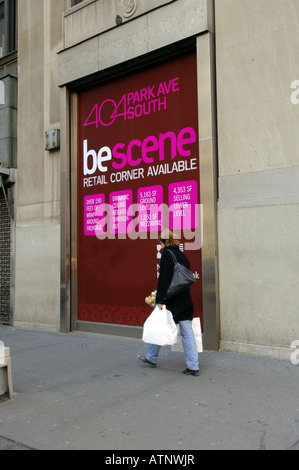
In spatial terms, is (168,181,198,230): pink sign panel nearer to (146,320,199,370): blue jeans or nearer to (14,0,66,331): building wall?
(146,320,199,370): blue jeans

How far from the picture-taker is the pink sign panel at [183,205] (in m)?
7.38

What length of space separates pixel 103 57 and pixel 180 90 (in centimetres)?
188

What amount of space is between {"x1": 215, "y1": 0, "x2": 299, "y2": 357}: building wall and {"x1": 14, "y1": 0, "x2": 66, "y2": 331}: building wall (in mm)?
3962

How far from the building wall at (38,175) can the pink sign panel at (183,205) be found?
9.30 ft

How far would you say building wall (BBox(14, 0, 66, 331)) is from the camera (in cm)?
947

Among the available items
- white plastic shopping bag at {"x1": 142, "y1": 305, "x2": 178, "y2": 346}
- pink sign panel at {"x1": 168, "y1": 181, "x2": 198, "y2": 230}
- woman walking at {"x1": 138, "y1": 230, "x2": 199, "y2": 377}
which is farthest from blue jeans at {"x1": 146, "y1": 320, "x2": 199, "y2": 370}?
pink sign panel at {"x1": 168, "y1": 181, "x2": 198, "y2": 230}

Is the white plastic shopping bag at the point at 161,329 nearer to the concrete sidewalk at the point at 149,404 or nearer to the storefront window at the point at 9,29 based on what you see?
the concrete sidewalk at the point at 149,404

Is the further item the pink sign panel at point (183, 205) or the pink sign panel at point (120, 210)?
the pink sign panel at point (120, 210)

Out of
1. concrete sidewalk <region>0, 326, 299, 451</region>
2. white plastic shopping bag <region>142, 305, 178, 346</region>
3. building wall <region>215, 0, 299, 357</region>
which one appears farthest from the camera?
building wall <region>215, 0, 299, 357</region>

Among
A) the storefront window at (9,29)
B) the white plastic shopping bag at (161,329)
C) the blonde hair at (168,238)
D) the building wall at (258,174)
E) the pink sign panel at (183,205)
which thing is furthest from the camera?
the storefront window at (9,29)

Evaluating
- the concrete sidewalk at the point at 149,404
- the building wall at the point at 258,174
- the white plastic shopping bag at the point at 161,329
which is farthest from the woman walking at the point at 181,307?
the building wall at the point at 258,174

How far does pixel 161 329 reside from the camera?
5.42 meters

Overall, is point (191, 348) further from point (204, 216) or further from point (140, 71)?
point (140, 71)

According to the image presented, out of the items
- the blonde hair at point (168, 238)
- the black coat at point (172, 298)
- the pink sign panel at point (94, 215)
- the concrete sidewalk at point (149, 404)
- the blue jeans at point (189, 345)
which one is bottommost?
the concrete sidewalk at point (149, 404)
